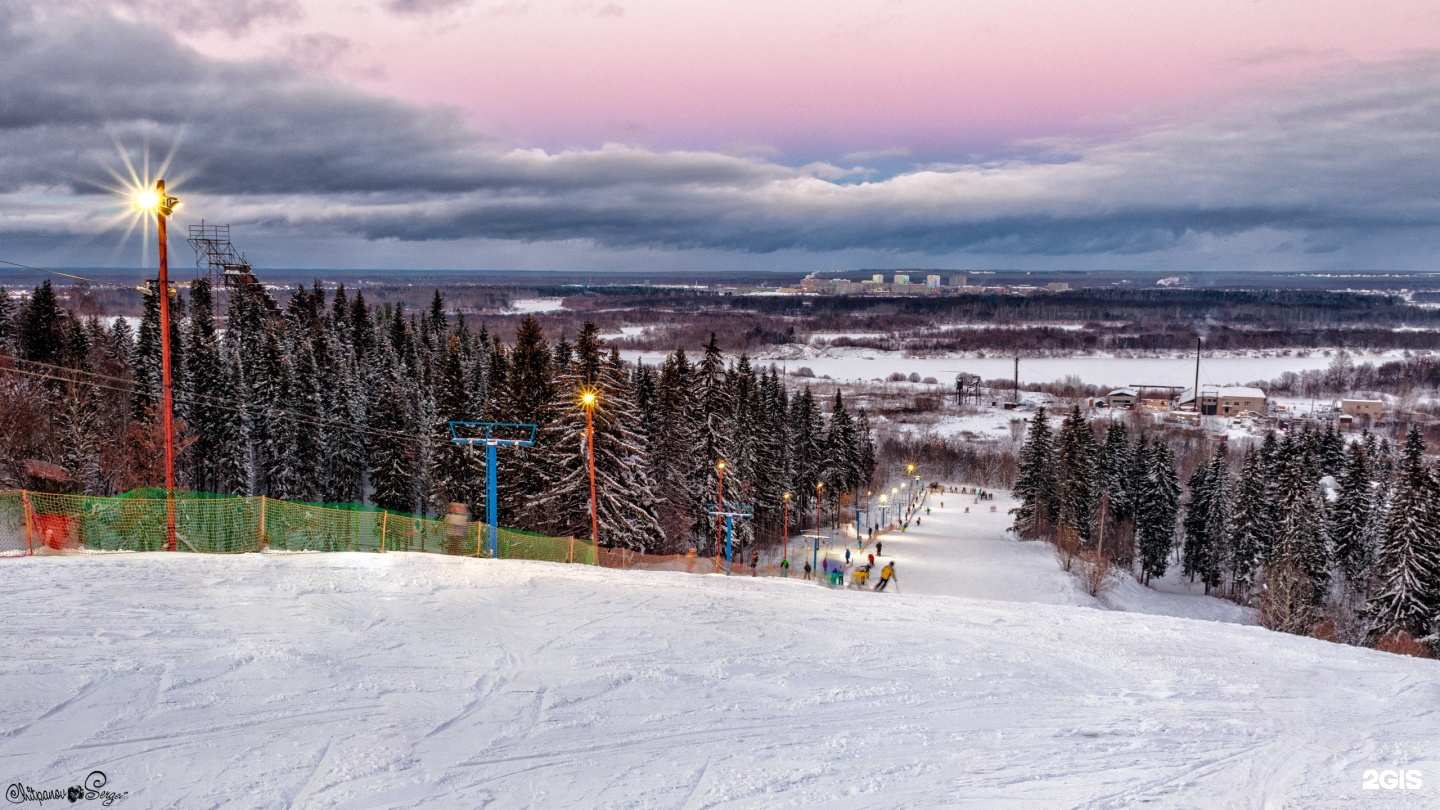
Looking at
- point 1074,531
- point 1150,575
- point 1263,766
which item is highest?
point 1263,766

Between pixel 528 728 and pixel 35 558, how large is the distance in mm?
12370

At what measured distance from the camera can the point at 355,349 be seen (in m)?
70.0

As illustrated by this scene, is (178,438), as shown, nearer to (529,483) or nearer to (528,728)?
(529,483)

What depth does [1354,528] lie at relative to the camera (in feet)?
172

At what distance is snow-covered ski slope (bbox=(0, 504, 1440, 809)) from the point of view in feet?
24.8

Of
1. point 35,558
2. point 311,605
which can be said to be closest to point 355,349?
point 35,558

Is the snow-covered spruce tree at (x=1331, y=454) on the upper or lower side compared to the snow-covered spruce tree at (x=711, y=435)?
lower

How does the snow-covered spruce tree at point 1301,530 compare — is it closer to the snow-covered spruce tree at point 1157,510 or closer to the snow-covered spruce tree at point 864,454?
the snow-covered spruce tree at point 1157,510

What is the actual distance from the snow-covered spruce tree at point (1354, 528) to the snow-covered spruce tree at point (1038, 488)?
17.2 metres

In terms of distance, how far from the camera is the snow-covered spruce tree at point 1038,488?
62781 millimetres

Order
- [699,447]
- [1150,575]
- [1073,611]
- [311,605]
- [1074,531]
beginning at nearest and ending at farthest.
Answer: [311,605], [1073,611], [699,447], [1074,531], [1150,575]

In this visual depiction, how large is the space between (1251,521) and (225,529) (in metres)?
60.3

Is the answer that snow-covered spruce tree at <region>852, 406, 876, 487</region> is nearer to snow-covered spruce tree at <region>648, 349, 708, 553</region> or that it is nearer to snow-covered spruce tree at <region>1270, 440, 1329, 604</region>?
snow-covered spruce tree at <region>1270, 440, 1329, 604</region>

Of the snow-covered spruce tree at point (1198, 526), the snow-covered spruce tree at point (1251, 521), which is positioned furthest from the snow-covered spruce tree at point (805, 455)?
the snow-covered spruce tree at point (1251, 521)
